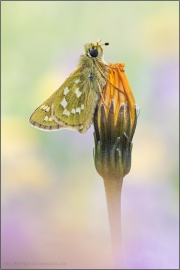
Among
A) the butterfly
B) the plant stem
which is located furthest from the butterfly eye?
the plant stem

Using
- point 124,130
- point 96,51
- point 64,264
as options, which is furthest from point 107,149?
point 64,264

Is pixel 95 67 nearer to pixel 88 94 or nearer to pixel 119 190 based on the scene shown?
pixel 88 94

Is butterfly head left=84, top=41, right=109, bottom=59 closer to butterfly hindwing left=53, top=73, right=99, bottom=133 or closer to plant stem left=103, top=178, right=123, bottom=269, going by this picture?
butterfly hindwing left=53, top=73, right=99, bottom=133

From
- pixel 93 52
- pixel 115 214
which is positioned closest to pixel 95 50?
pixel 93 52

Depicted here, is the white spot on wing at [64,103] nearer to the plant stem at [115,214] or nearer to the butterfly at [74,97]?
the butterfly at [74,97]

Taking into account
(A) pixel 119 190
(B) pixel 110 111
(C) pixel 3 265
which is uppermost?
(B) pixel 110 111
